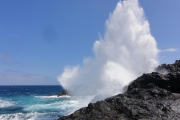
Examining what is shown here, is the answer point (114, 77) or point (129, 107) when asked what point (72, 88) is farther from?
point (129, 107)

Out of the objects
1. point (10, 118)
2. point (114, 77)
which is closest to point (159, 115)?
point (10, 118)

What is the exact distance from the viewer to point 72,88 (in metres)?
60.2

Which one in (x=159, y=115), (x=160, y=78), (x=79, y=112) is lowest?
(x=159, y=115)

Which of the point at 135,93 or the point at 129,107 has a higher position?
the point at 135,93

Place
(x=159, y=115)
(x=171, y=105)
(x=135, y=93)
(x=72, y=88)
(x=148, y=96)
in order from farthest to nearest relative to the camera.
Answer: (x=72, y=88) < (x=135, y=93) < (x=148, y=96) < (x=171, y=105) < (x=159, y=115)

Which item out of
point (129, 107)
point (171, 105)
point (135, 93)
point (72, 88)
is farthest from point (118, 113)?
point (72, 88)

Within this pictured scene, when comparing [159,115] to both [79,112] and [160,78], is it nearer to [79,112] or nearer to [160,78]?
[79,112]

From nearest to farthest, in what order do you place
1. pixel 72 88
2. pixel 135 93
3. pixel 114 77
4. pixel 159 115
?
pixel 159 115 < pixel 135 93 < pixel 114 77 < pixel 72 88

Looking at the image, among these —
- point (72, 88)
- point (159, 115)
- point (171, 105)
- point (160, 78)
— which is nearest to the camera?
point (159, 115)

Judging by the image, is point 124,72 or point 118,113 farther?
point 124,72

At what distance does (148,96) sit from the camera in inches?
385

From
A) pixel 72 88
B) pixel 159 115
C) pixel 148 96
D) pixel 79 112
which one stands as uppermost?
pixel 72 88

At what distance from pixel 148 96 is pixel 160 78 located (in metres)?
4.05

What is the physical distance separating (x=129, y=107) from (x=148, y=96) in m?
2.24
